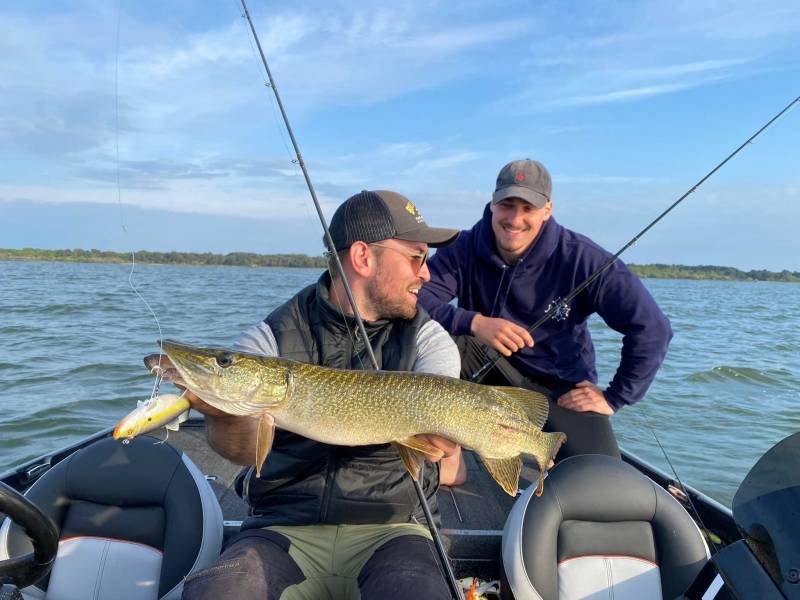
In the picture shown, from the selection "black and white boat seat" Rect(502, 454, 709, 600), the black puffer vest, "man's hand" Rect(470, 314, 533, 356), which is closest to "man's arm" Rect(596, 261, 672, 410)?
"man's hand" Rect(470, 314, 533, 356)

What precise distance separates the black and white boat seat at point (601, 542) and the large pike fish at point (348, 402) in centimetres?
32

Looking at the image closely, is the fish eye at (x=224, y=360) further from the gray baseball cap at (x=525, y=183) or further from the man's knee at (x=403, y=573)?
the gray baseball cap at (x=525, y=183)

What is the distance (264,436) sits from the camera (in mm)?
2641

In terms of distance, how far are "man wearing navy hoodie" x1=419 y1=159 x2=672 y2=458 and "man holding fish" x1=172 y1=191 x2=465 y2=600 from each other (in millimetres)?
1496

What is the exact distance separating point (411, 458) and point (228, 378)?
88 centimetres

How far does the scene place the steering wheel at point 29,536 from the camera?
183cm

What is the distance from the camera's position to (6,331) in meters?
14.3

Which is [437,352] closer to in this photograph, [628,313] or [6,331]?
[628,313]

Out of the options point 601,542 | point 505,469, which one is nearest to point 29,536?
point 505,469

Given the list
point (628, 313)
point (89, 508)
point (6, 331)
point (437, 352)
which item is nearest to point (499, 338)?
point (628, 313)

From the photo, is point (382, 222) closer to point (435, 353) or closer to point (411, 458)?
point (435, 353)

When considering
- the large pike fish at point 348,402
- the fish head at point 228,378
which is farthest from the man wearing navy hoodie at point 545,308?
the fish head at point 228,378

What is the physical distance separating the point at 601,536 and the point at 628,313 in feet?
6.68

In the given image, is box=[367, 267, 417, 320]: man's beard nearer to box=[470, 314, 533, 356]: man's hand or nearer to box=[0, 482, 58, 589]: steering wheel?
box=[470, 314, 533, 356]: man's hand
